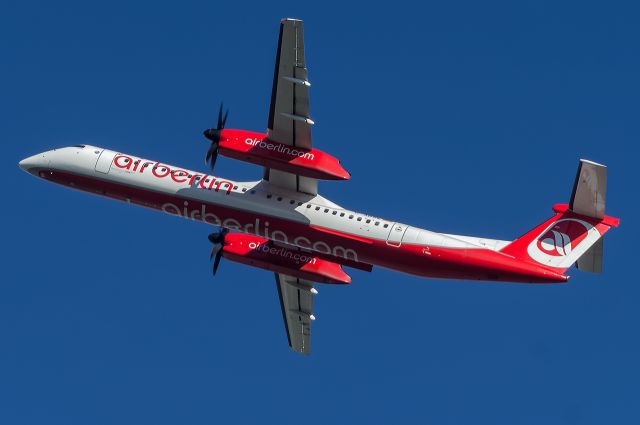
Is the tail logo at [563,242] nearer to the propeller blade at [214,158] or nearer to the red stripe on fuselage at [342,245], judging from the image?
the red stripe on fuselage at [342,245]

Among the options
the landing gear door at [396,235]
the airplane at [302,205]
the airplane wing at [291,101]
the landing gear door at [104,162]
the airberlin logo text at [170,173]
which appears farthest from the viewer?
the landing gear door at [104,162]

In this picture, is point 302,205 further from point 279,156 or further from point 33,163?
point 33,163

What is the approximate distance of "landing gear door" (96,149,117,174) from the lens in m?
48.5

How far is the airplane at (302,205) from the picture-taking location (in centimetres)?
4434

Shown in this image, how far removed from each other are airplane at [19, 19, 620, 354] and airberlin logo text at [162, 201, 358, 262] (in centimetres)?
4

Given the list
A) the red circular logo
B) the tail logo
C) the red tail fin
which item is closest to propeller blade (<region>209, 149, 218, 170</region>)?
the red tail fin

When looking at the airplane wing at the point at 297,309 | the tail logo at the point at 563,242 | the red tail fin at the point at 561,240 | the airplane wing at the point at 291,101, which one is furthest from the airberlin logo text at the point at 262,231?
the tail logo at the point at 563,242

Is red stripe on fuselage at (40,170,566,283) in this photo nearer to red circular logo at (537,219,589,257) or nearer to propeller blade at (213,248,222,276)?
red circular logo at (537,219,589,257)

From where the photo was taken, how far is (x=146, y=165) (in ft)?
159

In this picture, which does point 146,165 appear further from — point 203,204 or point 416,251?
point 416,251

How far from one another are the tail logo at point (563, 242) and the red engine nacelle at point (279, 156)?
298 inches

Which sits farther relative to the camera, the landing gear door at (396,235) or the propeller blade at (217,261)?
the propeller blade at (217,261)

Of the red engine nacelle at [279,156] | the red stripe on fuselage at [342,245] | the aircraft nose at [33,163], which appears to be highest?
the aircraft nose at [33,163]

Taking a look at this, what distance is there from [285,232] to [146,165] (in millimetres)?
6493
